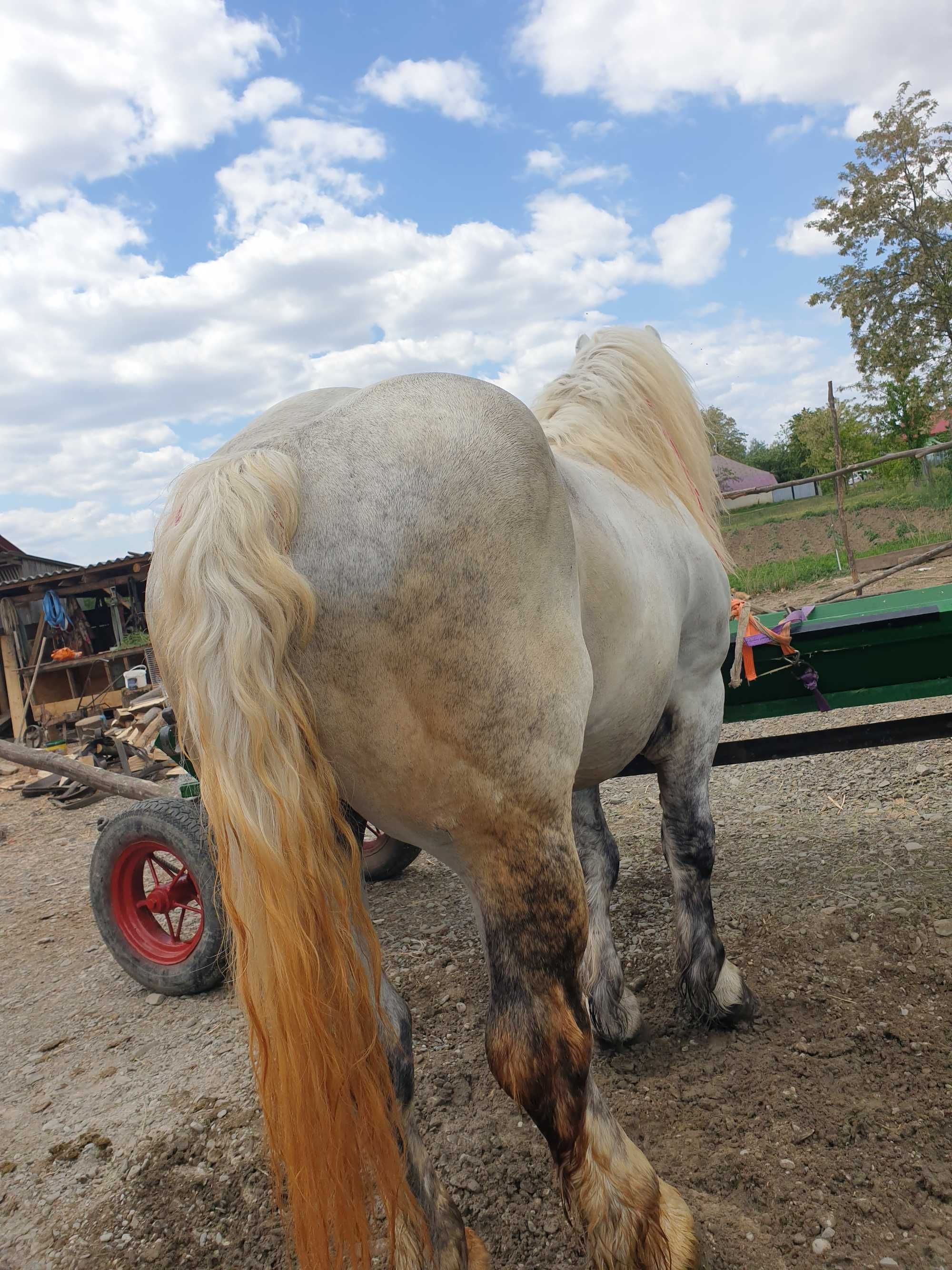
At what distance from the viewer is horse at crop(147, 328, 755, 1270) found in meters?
1.29

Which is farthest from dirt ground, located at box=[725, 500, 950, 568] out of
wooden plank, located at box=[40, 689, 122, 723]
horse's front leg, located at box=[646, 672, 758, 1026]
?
horse's front leg, located at box=[646, 672, 758, 1026]

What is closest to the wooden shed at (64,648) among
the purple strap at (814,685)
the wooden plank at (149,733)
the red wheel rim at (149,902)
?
the wooden plank at (149,733)

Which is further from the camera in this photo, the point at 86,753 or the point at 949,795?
the point at 86,753

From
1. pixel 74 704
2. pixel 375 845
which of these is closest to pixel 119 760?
pixel 74 704

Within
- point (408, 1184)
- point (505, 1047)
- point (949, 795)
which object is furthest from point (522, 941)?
point (949, 795)

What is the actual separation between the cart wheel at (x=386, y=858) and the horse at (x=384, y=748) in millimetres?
2457

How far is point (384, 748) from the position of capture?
4.49 ft

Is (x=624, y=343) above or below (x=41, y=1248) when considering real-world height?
above

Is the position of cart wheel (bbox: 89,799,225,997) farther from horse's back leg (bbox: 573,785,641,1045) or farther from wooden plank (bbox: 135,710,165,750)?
wooden plank (bbox: 135,710,165,750)

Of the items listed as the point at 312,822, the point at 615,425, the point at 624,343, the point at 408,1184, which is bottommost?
the point at 408,1184

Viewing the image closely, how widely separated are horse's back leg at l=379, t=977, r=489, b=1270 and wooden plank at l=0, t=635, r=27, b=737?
14226 millimetres

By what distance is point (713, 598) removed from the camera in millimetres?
2441

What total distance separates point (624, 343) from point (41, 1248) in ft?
10.0

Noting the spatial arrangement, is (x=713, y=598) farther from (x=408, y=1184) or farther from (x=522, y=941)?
(x=408, y=1184)
